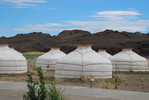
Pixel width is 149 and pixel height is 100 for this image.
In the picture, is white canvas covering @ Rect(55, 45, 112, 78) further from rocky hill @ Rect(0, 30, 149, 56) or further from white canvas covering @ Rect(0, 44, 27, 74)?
rocky hill @ Rect(0, 30, 149, 56)

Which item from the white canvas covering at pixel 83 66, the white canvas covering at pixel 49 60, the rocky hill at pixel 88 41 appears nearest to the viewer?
the white canvas covering at pixel 83 66

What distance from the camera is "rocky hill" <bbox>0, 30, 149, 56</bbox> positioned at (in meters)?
94.3

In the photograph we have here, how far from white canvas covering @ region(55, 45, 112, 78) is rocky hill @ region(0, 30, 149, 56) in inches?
2509

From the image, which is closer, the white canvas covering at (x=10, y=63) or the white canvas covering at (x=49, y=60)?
the white canvas covering at (x=10, y=63)

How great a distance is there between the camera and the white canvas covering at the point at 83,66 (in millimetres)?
20656

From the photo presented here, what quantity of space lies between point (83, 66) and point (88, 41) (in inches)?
3963

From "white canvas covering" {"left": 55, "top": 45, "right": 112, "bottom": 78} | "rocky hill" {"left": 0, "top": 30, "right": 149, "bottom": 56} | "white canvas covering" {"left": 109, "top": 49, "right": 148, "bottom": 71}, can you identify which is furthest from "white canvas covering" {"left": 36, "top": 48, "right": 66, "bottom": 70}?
"rocky hill" {"left": 0, "top": 30, "right": 149, "bottom": 56}

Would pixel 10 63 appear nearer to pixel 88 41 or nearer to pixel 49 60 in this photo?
pixel 49 60

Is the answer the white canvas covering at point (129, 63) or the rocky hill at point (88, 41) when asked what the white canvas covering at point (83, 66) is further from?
the rocky hill at point (88, 41)

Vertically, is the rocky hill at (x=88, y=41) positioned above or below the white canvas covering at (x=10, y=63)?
above

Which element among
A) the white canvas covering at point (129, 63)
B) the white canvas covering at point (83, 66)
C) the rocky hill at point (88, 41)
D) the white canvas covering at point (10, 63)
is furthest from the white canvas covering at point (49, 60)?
the rocky hill at point (88, 41)

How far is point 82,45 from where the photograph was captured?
21.7 m

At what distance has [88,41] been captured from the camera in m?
121

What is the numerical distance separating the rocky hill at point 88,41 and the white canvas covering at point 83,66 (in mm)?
63740
